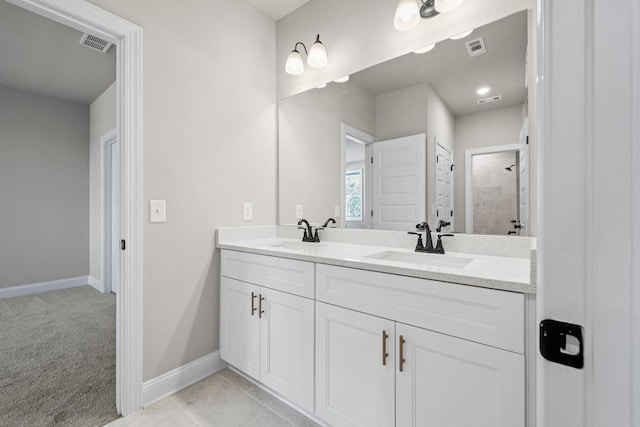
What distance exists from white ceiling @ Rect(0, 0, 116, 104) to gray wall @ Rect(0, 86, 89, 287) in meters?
0.27

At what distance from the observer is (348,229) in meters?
2.02

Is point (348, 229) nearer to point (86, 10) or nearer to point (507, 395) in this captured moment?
point (507, 395)

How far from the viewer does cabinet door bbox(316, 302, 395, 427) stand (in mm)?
1181

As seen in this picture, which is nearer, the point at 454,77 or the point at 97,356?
the point at 454,77

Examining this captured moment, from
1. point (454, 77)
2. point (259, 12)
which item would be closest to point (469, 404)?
point (454, 77)

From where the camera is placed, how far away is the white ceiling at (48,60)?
7.98 ft

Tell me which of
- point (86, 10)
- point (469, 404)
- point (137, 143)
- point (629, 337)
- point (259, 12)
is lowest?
point (469, 404)

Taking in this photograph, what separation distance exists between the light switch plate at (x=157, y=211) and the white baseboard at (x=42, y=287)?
3440mm

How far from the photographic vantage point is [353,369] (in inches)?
50.1

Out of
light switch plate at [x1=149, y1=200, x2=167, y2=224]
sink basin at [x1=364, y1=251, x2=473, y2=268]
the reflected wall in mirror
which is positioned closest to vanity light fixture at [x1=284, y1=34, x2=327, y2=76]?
the reflected wall in mirror

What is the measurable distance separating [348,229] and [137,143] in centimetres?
135

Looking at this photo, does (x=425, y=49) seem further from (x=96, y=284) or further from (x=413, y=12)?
(x=96, y=284)

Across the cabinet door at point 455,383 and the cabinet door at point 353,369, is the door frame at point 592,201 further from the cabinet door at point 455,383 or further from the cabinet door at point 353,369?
the cabinet door at point 353,369

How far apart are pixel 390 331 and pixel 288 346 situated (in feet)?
2.01
